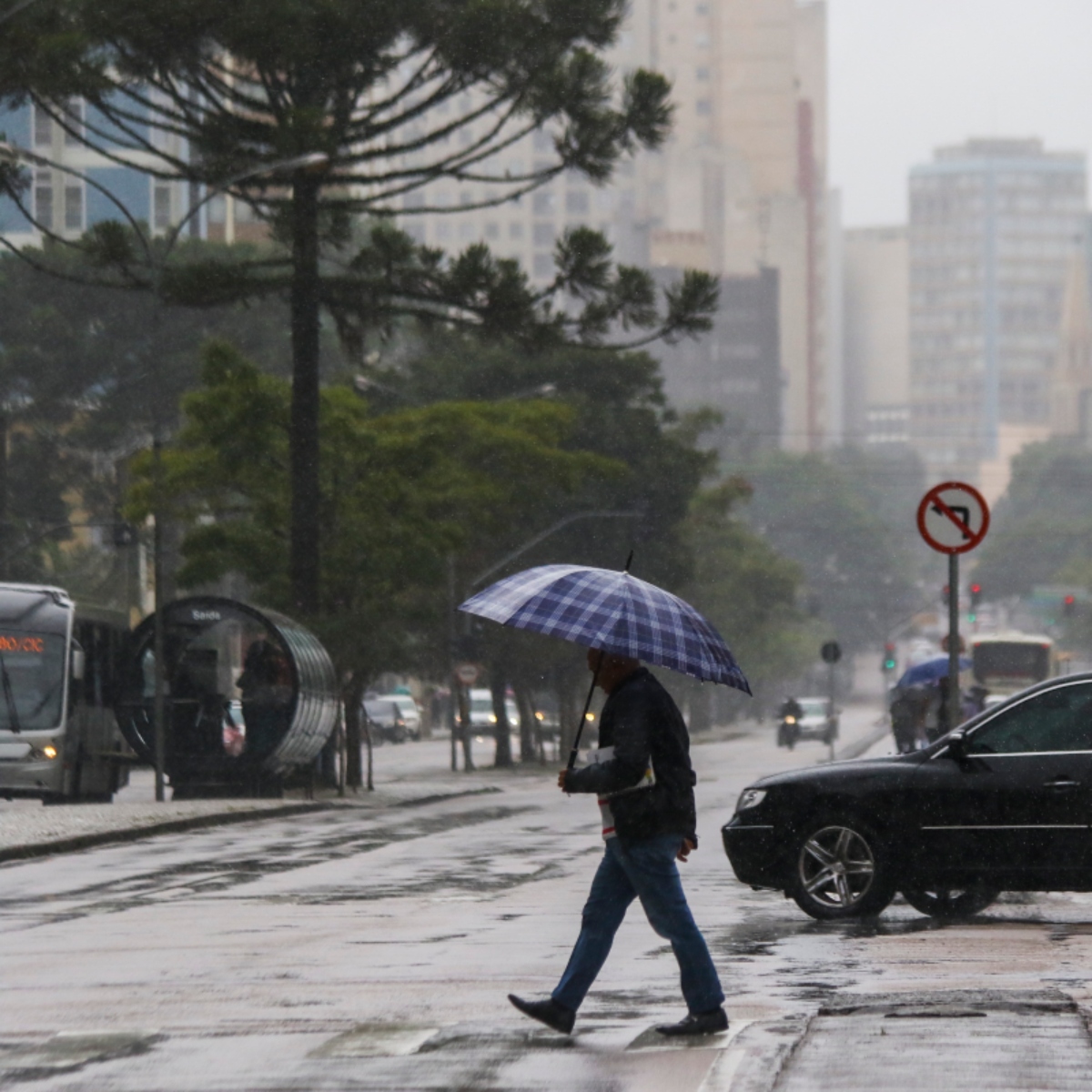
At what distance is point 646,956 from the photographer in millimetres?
12172

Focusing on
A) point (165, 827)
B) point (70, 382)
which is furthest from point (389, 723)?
point (165, 827)

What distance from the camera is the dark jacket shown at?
8.59 meters

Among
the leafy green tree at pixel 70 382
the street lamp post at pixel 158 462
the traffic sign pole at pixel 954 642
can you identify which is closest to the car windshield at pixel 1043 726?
the traffic sign pole at pixel 954 642

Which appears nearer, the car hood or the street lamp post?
the car hood

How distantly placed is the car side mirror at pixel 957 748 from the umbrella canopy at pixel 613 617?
4.40 meters

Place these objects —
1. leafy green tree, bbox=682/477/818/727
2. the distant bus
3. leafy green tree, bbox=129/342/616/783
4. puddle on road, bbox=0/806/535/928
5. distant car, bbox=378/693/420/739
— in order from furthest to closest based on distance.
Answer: distant car, bbox=378/693/420/739 → leafy green tree, bbox=682/477/818/727 → the distant bus → leafy green tree, bbox=129/342/616/783 → puddle on road, bbox=0/806/535/928

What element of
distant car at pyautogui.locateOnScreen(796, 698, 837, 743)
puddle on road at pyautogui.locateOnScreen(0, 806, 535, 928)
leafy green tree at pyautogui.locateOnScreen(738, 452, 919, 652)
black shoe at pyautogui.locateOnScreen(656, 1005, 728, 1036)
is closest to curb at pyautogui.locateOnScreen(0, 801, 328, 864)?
puddle on road at pyautogui.locateOnScreen(0, 806, 535, 928)

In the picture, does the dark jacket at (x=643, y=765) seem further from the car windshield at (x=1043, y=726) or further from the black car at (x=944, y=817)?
the car windshield at (x=1043, y=726)

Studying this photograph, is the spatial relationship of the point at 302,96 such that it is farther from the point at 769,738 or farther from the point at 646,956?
the point at 769,738

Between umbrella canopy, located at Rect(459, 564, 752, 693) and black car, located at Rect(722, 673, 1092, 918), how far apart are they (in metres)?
4.48

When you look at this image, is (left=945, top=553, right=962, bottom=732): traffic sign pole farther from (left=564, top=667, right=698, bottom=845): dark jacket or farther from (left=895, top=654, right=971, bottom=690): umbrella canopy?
(left=895, top=654, right=971, bottom=690): umbrella canopy

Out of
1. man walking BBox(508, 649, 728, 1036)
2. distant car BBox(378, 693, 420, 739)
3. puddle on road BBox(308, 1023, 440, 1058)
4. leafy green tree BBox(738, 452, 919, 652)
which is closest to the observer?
puddle on road BBox(308, 1023, 440, 1058)

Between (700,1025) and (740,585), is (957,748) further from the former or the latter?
(740,585)

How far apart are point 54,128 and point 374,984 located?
72601 mm
